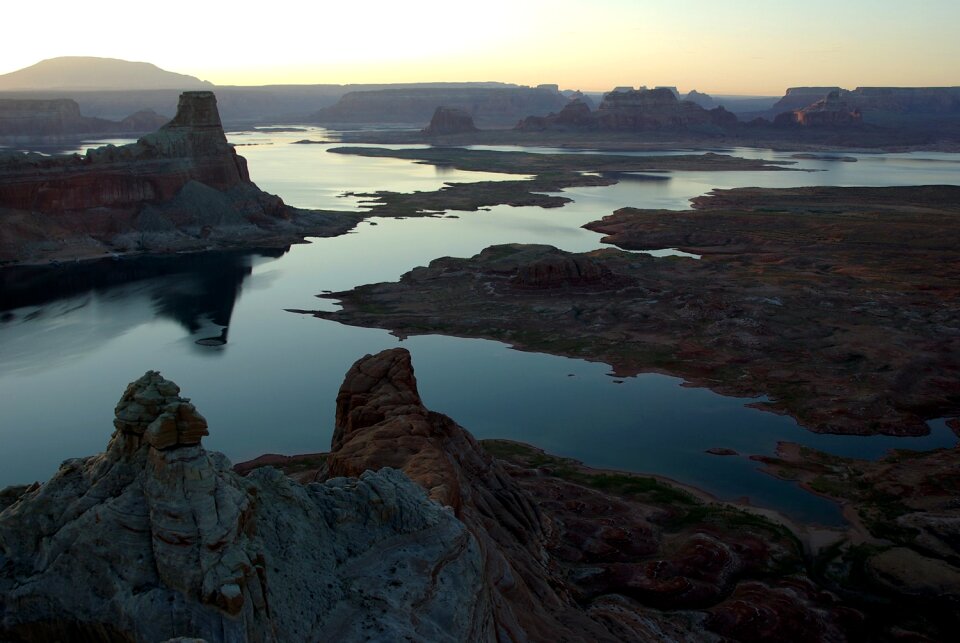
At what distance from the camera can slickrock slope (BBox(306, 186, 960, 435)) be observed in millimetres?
54344

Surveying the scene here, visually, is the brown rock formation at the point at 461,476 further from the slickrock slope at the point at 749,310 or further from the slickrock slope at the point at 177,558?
the slickrock slope at the point at 749,310

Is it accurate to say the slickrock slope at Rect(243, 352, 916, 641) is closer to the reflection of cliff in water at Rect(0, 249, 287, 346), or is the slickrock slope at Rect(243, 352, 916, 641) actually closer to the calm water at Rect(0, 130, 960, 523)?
the calm water at Rect(0, 130, 960, 523)

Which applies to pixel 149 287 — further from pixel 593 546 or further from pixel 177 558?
pixel 177 558

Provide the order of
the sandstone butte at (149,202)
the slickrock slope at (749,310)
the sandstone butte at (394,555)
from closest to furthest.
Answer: the sandstone butte at (394,555) < the slickrock slope at (749,310) < the sandstone butte at (149,202)

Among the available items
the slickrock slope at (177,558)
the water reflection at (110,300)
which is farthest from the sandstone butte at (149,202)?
the slickrock slope at (177,558)

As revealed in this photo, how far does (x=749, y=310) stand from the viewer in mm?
69250

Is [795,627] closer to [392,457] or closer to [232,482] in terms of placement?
[392,457]

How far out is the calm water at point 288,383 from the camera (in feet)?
149

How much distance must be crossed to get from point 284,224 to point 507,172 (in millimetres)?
89614

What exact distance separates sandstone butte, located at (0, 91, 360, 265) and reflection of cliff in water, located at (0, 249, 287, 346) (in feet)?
16.2

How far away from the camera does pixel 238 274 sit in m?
89.8

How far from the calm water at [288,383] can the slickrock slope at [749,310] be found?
9.96 feet

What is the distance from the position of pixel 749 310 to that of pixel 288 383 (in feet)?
126

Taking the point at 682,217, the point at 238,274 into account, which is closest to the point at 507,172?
the point at 682,217
